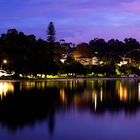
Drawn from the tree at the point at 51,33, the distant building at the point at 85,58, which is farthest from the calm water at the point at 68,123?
the distant building at the point at 85,58

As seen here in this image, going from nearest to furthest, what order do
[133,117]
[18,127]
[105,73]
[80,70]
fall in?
[18,127] → [133,117] → [80,70] → [105,73]

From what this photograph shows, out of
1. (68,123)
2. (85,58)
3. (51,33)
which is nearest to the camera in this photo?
(68,123)

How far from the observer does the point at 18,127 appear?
47.8 ft

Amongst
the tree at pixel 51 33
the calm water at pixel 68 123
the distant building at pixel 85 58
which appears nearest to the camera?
the calm water at pixel 68 123

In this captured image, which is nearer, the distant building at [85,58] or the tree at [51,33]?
the tree at [51,33]

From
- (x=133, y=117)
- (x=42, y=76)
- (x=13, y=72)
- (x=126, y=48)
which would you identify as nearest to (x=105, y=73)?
(x=42, y=76)

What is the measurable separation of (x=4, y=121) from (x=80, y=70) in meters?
85.2

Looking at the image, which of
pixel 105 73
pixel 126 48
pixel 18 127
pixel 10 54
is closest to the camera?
pixel 18 127

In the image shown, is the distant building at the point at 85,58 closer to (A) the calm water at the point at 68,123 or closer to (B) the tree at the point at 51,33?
(B) the tree at the point at 51,33

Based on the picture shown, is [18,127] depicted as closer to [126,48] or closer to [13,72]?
[13,72]

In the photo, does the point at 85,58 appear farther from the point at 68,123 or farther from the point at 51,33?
the point at 68,123

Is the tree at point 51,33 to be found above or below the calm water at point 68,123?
above

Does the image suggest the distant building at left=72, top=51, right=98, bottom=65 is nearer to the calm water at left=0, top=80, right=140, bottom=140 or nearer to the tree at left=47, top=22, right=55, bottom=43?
the tree at left=47, top=22, right=55, bottom=43

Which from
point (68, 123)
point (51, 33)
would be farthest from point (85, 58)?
point (68, 123)
